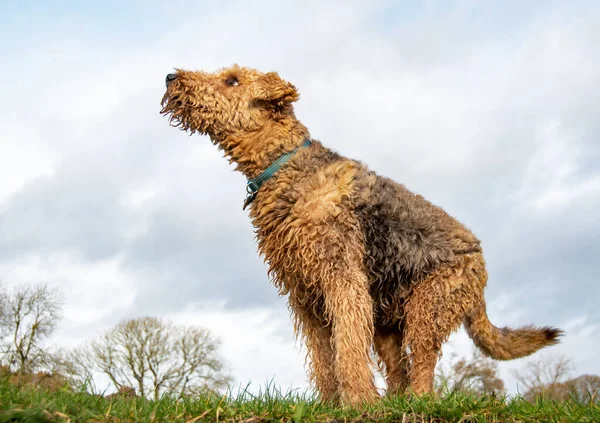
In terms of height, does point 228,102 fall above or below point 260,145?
above

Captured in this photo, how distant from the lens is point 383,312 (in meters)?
7.57

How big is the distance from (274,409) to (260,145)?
315 centimetres

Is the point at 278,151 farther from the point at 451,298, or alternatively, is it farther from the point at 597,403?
the point at 597,403

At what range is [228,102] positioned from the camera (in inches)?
285

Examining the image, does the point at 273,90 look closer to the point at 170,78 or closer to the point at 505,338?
the point at 170,78

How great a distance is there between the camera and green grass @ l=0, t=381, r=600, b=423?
15.8 ft

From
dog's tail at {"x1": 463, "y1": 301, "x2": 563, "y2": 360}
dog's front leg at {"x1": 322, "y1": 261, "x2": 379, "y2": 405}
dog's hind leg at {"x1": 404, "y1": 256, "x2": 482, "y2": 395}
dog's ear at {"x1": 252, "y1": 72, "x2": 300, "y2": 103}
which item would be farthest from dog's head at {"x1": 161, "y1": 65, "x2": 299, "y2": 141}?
dog's tail at {"x1": 463, "y1": 301, "x2": 563, "y2": 360}

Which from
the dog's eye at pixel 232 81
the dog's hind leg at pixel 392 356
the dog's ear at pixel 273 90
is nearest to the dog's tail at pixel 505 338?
the dog's hind leg at pixel 392 356

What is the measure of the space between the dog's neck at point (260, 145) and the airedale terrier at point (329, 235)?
0.04ft

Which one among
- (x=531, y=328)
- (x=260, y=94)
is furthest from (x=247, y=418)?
(x=531, y=328)

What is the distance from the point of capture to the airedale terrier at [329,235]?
22.4 feet

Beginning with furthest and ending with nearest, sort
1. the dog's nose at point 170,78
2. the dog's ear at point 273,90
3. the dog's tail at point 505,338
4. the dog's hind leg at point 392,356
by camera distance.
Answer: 1. the dog's tail at point 505,338
2. the dog's hind leg at point 392,356
3. the dog's nose at point 170,78
4. the dog's ear at point 273,90

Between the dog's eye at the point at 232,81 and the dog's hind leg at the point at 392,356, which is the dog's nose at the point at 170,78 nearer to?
the dog's eye at the point at 232,81

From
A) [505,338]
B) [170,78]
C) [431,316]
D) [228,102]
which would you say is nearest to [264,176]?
[228,102]
